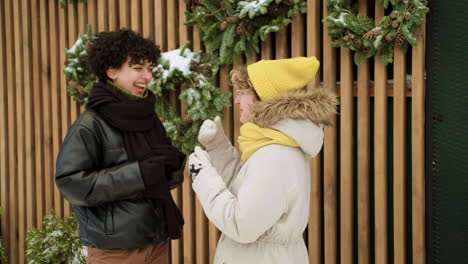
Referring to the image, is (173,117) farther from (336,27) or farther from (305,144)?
(305,144)

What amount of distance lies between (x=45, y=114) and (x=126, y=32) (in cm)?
278

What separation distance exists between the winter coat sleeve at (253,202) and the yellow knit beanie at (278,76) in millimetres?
249

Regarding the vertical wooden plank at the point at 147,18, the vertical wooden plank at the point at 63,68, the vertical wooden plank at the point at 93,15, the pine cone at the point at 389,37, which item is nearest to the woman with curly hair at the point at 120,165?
the pine cone at the point at 389,37

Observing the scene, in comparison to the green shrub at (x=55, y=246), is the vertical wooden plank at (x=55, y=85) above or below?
above

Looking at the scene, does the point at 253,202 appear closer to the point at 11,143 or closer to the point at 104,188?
the point at 104,188

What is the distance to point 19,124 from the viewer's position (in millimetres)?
5094

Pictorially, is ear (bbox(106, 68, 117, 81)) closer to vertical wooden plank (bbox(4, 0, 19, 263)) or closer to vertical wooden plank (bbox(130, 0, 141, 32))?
vertical wooden plank (bbox(130, 0, 141, 32))

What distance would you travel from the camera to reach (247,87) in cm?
216

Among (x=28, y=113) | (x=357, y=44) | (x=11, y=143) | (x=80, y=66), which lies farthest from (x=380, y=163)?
(x=11, y=143)

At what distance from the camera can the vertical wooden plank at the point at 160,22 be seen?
412 centimetres

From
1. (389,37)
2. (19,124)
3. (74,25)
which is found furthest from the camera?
(19,124)

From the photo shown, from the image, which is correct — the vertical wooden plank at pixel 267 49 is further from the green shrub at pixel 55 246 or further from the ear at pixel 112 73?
the green shrub at pixel 55 246

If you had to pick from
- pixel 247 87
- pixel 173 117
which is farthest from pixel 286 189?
pixel 173 117

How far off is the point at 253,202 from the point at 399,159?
149 cm
